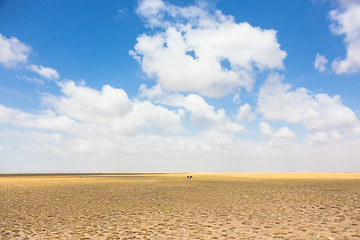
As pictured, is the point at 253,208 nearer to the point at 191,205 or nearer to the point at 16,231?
the point at 191,205

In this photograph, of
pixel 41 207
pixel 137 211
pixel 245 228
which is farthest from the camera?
pixel 41 207

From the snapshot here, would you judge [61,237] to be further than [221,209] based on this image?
No

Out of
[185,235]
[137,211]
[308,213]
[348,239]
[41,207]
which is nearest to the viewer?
[348,239]

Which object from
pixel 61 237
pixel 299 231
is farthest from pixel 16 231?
pixel 299 231

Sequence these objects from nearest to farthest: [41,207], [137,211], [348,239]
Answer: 1. [348,239]
2. [137,211]
3. [41,207]

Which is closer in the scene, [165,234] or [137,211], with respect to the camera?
[165,234]

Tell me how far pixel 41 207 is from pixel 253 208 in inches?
825

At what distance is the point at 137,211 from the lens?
2255 cm

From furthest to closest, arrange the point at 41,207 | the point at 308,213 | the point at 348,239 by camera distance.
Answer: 1. the point at 41,207
2. the point at 308,213
3. the point at 348,239

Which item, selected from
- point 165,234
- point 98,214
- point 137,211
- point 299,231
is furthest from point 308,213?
point 98,214

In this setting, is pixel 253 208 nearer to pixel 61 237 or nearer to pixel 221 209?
pixel 221 209

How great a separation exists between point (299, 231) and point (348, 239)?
103 inches

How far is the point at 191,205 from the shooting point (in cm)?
2556

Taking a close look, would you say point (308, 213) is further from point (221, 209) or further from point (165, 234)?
point (165, 234)
